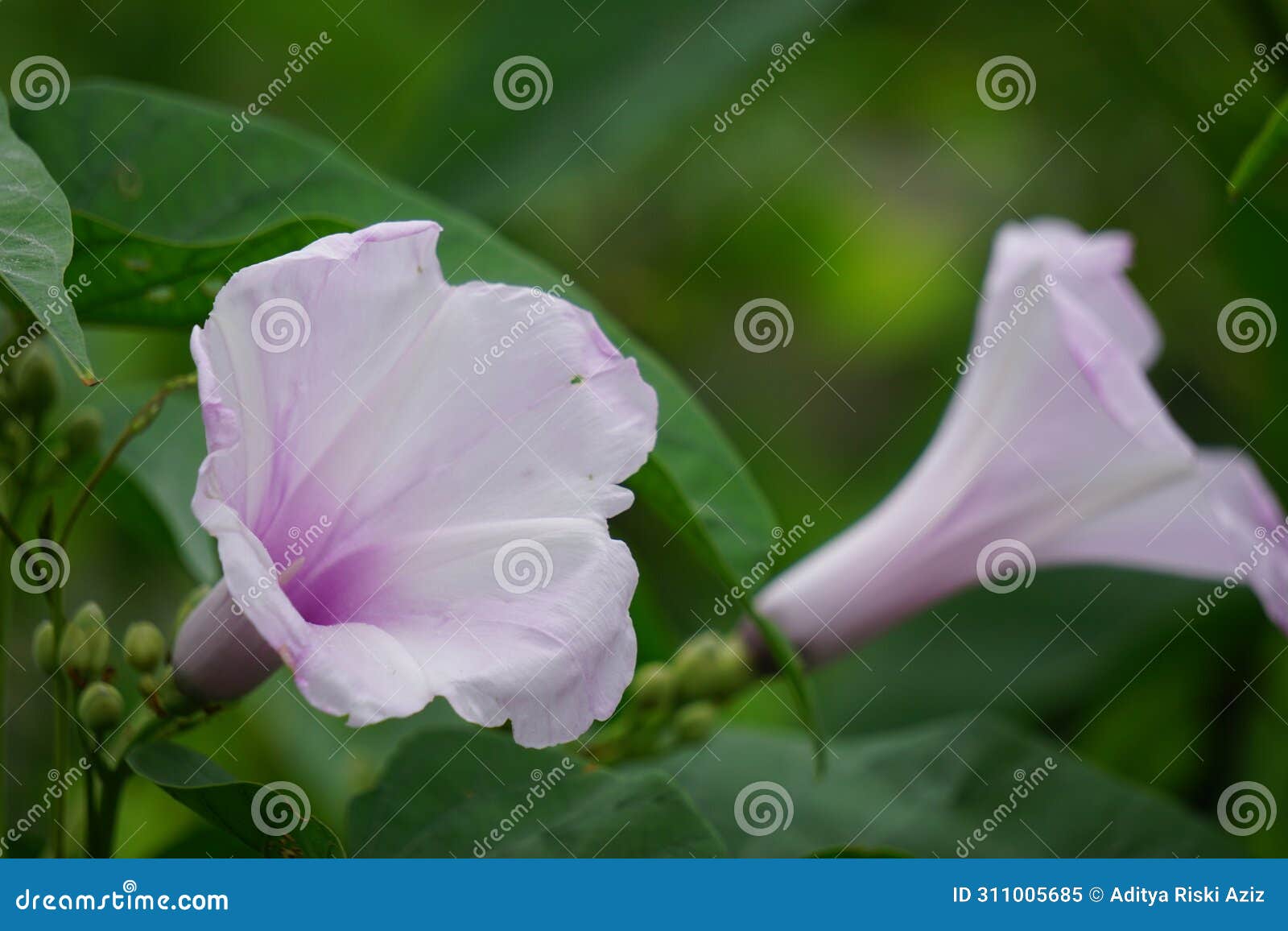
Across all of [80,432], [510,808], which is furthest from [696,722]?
[80,432]

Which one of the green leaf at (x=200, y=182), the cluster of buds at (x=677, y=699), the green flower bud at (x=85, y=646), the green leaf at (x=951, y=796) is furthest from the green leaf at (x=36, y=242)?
the green leaf at (x=951, y=796)

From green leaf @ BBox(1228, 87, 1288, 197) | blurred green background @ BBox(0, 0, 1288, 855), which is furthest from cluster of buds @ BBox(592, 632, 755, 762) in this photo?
green leaf @ BBox(1228, 87, 1288, 197)

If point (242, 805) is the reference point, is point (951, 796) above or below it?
above

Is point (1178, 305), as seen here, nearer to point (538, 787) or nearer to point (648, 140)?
point (648, 140)

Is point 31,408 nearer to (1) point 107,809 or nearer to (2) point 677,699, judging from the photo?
(1) point 107,809

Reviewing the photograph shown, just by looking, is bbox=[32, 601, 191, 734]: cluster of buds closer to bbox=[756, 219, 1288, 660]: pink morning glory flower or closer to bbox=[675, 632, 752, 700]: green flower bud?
bbox=[675, 632, 752, 700]: green flower bud

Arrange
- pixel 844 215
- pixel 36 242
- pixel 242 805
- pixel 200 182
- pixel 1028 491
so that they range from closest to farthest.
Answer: pixel 36 242 → pixel 242 805 → pixel 200 182 → pixel 1028 491 → pixel 844 215

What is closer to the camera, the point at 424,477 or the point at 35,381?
the point at 424,477

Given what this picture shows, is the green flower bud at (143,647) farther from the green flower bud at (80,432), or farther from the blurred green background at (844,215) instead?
the blurred green background at (844,215)
